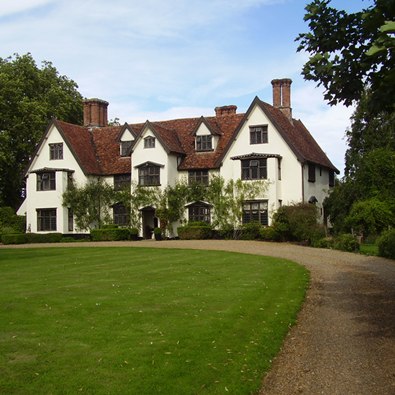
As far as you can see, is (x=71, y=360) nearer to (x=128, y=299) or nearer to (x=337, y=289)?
(x=128, y=299)

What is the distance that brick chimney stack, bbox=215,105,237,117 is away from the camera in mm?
45625

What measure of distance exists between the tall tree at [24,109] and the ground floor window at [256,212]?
785 inches

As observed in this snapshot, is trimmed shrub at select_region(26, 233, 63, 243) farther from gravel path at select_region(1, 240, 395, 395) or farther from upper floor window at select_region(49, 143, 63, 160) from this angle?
gravel path at select_region(1, 240, 395, 395)

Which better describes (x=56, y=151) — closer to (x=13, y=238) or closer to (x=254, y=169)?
(x=13, y=238)

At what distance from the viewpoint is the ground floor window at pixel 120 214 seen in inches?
1640

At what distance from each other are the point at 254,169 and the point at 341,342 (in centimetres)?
2907

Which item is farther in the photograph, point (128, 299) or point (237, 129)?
point (237, 129)

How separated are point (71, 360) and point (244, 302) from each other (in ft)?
17.1

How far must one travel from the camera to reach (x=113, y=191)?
137ft

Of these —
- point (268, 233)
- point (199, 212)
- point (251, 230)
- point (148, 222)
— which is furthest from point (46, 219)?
point (268, 233)

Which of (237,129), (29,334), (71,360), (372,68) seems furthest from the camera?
(237,129)

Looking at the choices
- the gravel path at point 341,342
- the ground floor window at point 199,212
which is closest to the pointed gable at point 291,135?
the ground floor window at point 199,212

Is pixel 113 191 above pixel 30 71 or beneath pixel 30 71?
beneath

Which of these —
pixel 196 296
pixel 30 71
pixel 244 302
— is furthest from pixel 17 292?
pixel 30 71
